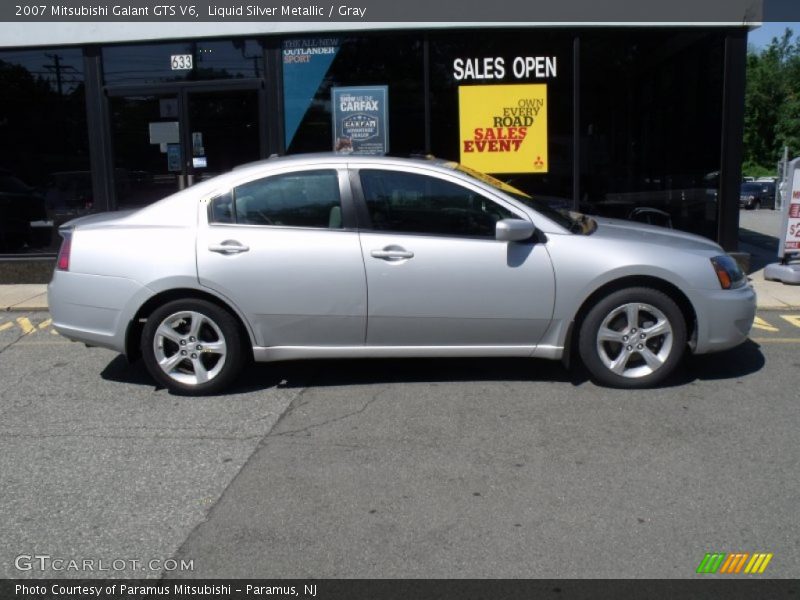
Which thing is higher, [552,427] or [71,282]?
[71,282]

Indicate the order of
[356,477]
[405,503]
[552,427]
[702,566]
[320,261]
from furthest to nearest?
[320,261], [552,427], [356,477], [405,503], [702,566]

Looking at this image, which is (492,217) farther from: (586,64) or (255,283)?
(586,64)

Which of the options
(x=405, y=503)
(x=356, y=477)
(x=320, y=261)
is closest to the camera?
(x=405, y=503)

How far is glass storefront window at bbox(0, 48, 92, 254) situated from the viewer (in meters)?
10.3

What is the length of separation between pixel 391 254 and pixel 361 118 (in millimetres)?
5008

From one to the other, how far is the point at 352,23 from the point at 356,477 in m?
6.85

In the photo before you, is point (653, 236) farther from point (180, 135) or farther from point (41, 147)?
point (41, 147)

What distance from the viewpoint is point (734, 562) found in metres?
3.54

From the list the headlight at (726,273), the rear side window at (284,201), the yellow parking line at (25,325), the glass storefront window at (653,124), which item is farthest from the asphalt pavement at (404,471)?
the glass storefront window at (653,124)

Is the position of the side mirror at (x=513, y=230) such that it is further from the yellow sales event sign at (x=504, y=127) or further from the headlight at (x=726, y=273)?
the yellow sales event sign at (x=504, y=127)

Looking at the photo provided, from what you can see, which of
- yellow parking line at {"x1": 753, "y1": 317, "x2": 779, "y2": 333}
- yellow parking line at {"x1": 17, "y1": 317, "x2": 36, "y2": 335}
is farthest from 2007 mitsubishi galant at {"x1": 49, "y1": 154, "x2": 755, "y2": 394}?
yellow parking line at {"x1": 17, "y1": 317, "x2": 36, "y2": 335}

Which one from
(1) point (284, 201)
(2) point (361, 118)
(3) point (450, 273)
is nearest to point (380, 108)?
(2) point (361, 118)
